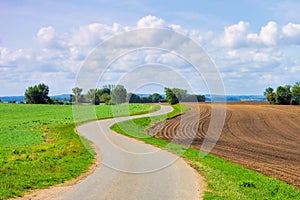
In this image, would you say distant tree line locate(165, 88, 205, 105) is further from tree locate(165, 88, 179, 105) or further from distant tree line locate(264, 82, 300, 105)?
distant tree line locate(264, 82, 300, 105)

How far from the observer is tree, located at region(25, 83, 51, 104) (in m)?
138

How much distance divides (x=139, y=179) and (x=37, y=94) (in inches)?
5127

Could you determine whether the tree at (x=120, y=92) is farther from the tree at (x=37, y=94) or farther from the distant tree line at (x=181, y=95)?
the tree at (x=37, y=94)

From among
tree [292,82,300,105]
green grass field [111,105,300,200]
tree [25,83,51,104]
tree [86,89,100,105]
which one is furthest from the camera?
tree [25,83,51,104]

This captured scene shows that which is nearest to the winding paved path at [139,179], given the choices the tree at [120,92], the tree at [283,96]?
the tree at [120,92]

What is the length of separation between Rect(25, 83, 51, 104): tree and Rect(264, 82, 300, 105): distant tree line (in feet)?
253

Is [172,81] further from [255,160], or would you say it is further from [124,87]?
[255,160]

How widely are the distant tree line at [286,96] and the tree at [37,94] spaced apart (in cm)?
7719

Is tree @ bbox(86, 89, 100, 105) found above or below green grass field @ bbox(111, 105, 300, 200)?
above

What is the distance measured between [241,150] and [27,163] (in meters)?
14.6

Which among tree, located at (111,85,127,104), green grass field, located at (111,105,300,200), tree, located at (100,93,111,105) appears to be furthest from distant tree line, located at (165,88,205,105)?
tree, located at (100,93,111,105)

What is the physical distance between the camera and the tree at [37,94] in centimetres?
13812

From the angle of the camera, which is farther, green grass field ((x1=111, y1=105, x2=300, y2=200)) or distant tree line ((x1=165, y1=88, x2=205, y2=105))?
distant tree line ((x1=165, y1=88, x2=205, y2=105))

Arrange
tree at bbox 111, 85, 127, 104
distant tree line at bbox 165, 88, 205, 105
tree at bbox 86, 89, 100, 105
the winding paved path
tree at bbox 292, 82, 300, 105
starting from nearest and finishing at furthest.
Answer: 1. the winding paved path
2. tree at bbox 111, 85, 127, 104
3. tree at bbox 86, 89, 100, 105
4. distant tree line at bbox 165, 88, 205, 105
5. tree at bbox 292, 82, 300, 105
